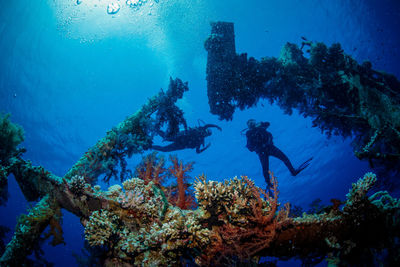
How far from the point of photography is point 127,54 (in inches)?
1066

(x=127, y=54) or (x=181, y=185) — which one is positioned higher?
(x=127, y=54)

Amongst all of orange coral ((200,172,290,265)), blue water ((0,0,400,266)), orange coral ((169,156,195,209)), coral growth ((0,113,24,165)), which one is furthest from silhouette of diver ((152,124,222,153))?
blue water ((0,0,400,266))

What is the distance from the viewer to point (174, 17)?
22.8 meters

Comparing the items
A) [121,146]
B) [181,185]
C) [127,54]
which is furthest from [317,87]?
[127,54]

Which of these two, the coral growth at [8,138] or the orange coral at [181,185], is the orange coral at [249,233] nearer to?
the orange coral at [181,185]

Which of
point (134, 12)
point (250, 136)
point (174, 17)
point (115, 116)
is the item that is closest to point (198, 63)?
point (174, 17)

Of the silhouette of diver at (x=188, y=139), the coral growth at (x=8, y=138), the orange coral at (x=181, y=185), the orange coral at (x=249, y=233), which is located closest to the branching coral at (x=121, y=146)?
the coral growth at (x=8, y=138)

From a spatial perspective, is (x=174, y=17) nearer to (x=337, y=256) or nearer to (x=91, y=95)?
(x=91, y=95)

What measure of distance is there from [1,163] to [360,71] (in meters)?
11.1

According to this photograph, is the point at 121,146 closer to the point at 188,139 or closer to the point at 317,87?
the point at 188,139

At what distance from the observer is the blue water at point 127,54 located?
21.8 m

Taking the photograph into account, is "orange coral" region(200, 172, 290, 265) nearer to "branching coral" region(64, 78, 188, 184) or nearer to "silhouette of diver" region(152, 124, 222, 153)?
"branching coral" region(64, 78, 188, 184)

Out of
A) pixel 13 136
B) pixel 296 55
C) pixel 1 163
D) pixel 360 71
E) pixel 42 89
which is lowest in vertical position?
pixel 1 163

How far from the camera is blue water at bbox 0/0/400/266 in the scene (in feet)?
71.5
